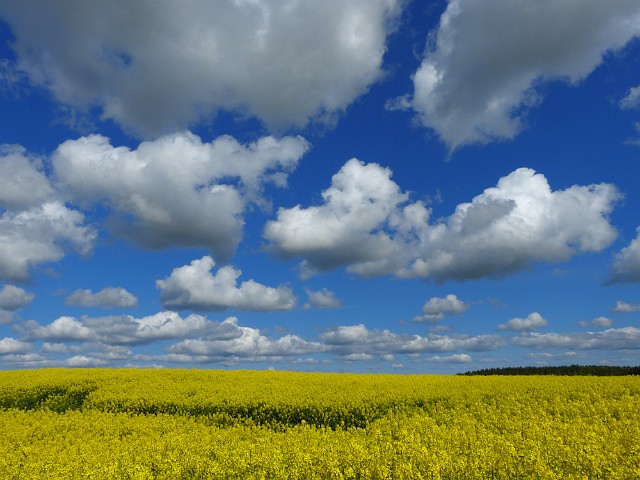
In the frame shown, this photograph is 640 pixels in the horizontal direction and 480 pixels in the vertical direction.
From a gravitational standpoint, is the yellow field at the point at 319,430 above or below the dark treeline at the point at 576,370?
below

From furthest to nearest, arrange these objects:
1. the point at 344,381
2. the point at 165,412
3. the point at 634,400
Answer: the point at 344,381, the point at 165,412, the point at 634,400

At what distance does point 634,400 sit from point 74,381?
23.6 m

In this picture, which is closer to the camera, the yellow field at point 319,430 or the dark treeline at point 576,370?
the yellow field at point 319,430

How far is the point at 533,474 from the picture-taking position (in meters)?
7.28

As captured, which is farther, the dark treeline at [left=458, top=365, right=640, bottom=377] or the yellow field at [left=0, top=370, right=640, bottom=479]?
the dark treeline at [left=458, top=365, right=640, bottom=377]

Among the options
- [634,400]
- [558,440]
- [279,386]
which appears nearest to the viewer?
[558,440]

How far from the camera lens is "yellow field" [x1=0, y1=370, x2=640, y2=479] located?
7980 mm

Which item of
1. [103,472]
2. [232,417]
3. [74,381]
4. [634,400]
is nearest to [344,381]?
[232,417]

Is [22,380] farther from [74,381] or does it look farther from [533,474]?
[533,474]

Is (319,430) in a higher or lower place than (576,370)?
lower

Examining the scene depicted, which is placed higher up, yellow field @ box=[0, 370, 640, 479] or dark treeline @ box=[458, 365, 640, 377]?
dark treeline @ box=[458, 365, 640, 377]

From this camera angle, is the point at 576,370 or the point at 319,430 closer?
the point at 319,430

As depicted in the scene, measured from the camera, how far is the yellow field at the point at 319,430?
7.98 meters

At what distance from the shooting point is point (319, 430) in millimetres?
12047
